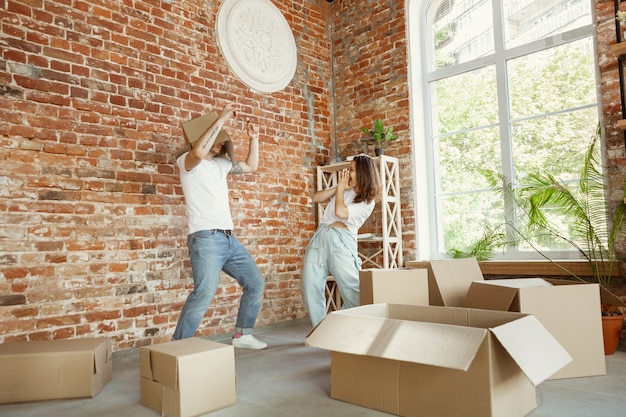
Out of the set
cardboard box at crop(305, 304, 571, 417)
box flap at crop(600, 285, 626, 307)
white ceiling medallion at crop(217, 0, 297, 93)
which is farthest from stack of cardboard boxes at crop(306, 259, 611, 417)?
white ceiling medallion at crop(217, 0, 297, 93)

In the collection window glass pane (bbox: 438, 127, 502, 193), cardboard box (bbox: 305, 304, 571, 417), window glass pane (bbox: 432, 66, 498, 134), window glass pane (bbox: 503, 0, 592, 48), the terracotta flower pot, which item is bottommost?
the terracotta flower pot

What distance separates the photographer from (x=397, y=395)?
199 centimetres

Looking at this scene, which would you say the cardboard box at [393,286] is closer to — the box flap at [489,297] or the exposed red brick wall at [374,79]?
the box flap at [489,297]

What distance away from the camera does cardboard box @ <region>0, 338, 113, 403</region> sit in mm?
2326

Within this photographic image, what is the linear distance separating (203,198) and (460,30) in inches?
119

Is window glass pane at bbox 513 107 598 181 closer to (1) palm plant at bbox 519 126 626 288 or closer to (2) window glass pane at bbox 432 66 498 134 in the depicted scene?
(1) palm plant at bbox 519 126 626 288

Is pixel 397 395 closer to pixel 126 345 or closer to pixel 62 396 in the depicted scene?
pixel 62 396

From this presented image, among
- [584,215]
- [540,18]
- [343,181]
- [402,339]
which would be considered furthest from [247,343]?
[540,18]

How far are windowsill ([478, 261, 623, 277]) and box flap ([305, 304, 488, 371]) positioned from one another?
211 cm

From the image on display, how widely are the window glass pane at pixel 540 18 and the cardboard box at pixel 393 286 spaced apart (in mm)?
2513

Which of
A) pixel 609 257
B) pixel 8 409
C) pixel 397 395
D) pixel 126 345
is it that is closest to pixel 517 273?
pixel 609 257

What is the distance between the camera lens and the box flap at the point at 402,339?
1.69 meters

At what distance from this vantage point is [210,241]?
3.21m

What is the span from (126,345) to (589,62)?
13.4ft
